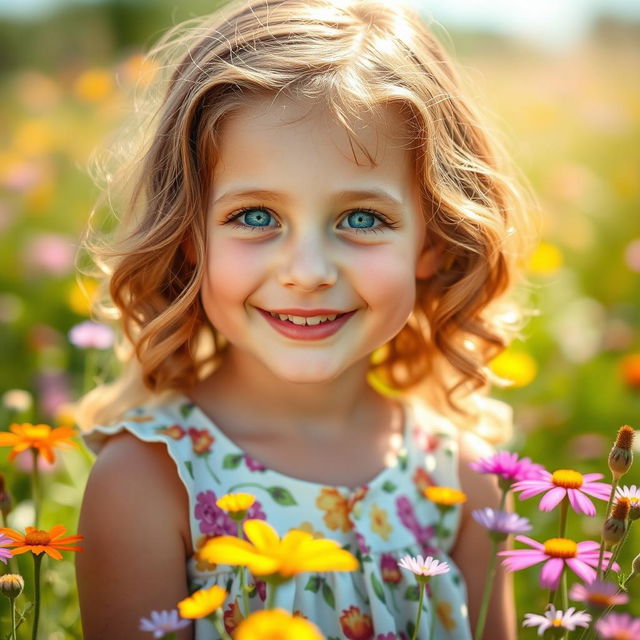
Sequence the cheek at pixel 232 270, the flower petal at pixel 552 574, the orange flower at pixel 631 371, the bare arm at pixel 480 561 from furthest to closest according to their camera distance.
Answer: the orange flower at pixel 631 371
the bare arm at pixel 480 561
the cheek at pixel 232 270
the flower petal at pixel 552 574

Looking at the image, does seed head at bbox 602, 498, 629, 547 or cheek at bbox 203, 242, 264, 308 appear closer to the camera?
seed head at bbox 602, 498, 629, 547

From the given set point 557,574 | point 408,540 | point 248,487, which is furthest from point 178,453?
point 557,574

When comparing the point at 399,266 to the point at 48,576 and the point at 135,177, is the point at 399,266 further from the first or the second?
the point at 48,576

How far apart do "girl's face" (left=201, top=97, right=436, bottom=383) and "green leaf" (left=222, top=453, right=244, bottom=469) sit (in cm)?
17

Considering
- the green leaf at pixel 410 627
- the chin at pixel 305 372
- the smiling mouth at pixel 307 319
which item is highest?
the smiling mouth at pixel 307 319

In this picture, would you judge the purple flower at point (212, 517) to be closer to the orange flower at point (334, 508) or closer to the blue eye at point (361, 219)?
the orange flower at point (334, 508)

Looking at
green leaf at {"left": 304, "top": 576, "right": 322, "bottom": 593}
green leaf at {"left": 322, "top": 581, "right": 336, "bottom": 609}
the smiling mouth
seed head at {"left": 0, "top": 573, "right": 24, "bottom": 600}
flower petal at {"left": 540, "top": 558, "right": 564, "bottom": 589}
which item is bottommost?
green leaf at {"left": 322, "top": 581, "right": 336, "bottom": 609}

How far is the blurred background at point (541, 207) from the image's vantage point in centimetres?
194

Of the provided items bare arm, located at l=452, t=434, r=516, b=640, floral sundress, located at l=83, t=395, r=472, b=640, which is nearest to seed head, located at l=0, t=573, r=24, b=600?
floral sundress, located at l=83, t=395, r=472, b=640

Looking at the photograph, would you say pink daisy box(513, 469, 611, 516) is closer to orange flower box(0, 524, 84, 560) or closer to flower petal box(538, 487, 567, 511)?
flower petal box(538, 487, 567, 511)

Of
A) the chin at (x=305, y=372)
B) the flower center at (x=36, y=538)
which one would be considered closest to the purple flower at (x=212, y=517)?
the chin at (x=305, y=372)

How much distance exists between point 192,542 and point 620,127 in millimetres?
3705

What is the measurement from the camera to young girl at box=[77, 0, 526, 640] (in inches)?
50.9

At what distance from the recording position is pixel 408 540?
146 cm
